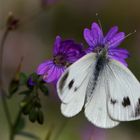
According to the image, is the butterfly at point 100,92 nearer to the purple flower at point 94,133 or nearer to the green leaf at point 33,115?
the green leaf at point 33,115

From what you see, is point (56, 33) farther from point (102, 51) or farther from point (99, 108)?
point (99, 108)

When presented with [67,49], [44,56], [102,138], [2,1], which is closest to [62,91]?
[67,49]

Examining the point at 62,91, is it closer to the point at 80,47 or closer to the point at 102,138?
the point at 80,47

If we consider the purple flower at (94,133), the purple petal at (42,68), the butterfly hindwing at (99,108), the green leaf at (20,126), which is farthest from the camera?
the purple flower at (94,133)

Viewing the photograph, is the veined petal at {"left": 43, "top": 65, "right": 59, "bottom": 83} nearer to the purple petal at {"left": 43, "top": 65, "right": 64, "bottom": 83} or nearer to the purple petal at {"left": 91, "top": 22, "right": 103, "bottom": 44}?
the purple petal at {"left": 43, "top": 65, "right": 64, "bottom": 83}

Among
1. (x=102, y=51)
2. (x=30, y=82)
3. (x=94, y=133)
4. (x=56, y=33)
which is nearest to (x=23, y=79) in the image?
(x=30, y=82)

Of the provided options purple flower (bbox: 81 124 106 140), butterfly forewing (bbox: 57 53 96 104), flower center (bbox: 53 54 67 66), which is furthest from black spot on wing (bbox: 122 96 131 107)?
purple flower (bbox: 81 124 106 140)

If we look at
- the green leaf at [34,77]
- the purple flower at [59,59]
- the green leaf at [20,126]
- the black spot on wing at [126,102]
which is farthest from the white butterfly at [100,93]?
the green leaf at [20,126]
